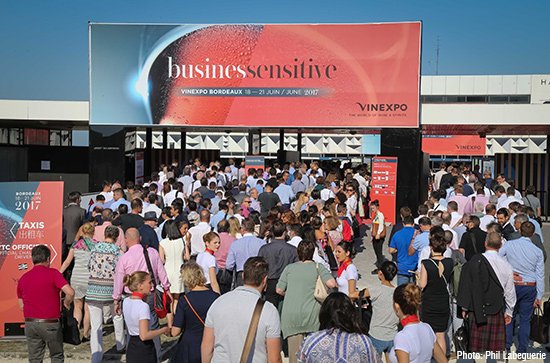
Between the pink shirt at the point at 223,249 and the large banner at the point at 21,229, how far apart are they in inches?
81.6

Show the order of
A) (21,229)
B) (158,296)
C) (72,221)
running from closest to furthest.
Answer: (158,296) < (21,229) < (72,221)

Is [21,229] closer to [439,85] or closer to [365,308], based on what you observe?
[365,308]

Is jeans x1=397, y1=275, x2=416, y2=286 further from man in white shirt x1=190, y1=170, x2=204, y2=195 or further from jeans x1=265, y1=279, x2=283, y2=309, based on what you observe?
man in white shirt x1=190, y1=170, x2=204, y2=195

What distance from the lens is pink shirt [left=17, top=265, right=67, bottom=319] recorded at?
7.61m

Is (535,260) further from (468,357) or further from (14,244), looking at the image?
(14,244)

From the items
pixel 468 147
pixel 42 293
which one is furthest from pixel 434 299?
pixel 468 147

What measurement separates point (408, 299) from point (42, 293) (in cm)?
372

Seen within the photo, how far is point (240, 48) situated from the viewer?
74.6 ft

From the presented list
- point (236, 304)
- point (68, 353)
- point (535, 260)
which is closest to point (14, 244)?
point (68, 353)

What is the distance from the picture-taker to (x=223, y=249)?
34.9ft

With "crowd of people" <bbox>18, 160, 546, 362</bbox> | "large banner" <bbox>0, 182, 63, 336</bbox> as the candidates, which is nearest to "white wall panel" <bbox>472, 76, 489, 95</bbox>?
"crowd of people" <bbox>18, 160, 546, 362</bbox>

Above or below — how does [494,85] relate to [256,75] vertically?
above

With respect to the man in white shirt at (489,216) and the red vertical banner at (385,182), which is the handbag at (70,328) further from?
the red vertical banner at (385,182)

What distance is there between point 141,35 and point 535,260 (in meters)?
16.5
